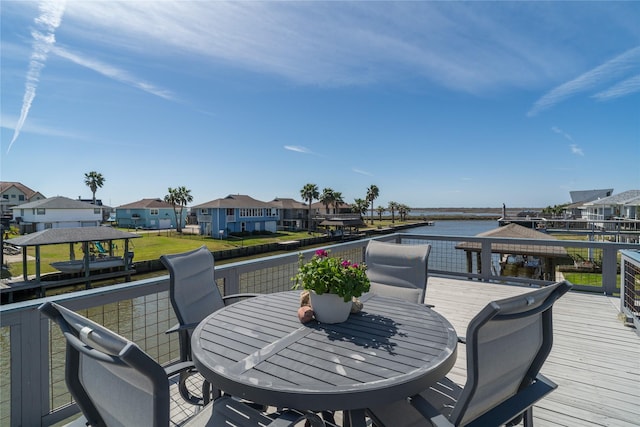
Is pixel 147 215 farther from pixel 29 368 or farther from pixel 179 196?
pixel 29 368

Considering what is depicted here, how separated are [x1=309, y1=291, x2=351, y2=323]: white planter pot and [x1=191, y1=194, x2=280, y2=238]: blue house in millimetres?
33767

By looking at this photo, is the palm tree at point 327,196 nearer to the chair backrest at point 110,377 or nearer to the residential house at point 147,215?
the residential house at point 147,215

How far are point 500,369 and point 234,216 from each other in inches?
1419

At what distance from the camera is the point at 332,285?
67.1 inches

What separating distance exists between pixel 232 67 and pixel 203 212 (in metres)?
26.1

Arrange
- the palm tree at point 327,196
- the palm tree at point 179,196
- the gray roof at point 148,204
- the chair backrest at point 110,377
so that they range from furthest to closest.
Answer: the palm tree at point 327,196
the gray roof at point 148,204
the palm tree at point 179,196
the chair backrest at point 110,377

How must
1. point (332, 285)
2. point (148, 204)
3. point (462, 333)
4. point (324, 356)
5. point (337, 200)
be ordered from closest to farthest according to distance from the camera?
point (324, 356), point (332, 285), point (462, 333), point (148, 204), point (337, 200)

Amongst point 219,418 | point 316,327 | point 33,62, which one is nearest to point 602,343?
point 316,327

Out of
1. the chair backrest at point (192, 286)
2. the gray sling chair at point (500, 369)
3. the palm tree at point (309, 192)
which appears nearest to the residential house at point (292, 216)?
the palm tree at point (309, 192)

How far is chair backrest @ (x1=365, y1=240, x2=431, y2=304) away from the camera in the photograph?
295 centimetres

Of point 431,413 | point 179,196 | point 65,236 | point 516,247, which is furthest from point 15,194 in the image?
point 431,413

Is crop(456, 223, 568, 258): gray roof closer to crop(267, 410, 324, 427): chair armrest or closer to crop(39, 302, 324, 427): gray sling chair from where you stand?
crop(267, 410, 324, 427): chair armrest

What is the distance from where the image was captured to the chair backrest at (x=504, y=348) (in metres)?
1.09

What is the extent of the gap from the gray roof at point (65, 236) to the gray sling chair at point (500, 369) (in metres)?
18.9
